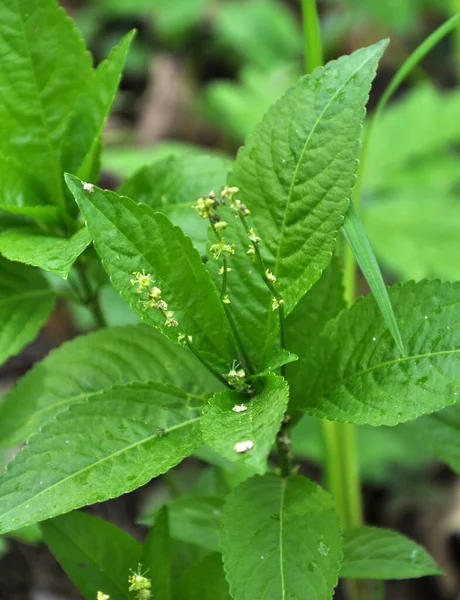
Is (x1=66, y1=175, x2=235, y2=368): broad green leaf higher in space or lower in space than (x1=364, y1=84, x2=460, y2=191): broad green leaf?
lower

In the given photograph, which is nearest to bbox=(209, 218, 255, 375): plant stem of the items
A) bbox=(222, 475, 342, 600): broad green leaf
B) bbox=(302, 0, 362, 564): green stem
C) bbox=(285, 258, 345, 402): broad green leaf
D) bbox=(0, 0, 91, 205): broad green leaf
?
bbox=(285, 258, 345, 402): broad green leaf

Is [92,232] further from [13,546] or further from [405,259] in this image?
[405,259]

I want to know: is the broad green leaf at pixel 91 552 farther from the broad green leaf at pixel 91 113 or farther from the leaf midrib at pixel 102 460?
the broad green leaf at pixel 91 113

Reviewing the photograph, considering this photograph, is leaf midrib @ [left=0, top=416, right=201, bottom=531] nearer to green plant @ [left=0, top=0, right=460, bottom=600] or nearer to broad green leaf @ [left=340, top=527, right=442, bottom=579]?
green plant @ [left=0, top=0, right=460, bottom=600]

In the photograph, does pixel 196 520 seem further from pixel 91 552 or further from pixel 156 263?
pixel 156 263

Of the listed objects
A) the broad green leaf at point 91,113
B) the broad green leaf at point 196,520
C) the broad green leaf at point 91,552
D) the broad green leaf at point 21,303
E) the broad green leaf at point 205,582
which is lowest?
the broad green leaf at point 205,582

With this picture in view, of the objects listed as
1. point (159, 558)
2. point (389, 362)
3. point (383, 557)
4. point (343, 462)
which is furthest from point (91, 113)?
point (343, 462)

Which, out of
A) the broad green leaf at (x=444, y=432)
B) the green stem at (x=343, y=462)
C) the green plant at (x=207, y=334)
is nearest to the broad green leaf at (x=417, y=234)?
the green stem at (x=343, y=462)
